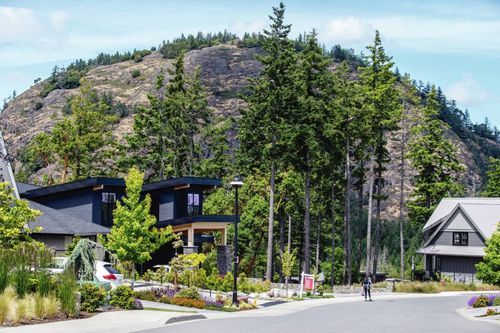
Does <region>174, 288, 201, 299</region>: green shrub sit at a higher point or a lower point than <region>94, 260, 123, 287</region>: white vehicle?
lower

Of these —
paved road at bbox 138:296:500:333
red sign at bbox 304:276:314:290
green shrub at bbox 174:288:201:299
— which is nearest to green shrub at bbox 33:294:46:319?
paved road at bbox 138:296:500:333

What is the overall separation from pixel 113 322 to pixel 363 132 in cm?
5198

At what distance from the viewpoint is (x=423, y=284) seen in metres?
66.4

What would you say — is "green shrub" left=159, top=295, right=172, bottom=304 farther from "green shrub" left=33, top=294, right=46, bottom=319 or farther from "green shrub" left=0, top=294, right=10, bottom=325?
"green shrub" left=0, top=294, right=10, bottom=325

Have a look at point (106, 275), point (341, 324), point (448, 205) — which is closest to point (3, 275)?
point (106, 275)

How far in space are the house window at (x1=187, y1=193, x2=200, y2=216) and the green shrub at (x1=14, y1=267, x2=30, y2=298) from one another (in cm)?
3112

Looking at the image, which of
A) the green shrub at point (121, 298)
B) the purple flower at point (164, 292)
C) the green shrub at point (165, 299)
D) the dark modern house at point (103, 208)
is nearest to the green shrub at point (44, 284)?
the green shrub at point (121, 298)

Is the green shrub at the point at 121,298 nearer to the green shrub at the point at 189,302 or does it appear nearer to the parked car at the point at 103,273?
the parked car at the point at 103,273

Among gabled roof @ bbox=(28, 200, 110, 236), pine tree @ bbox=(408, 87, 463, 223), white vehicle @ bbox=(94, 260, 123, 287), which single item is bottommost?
white vehicle @ bbox=(94, 260, 123, 287)

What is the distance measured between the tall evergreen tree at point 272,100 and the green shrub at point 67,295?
3729 centimetres

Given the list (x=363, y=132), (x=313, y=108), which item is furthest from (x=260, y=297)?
(x=363, y=132)

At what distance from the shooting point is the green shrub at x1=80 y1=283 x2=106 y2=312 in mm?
26938

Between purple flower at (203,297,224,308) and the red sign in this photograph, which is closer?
purple flower at (203,297,224,308)

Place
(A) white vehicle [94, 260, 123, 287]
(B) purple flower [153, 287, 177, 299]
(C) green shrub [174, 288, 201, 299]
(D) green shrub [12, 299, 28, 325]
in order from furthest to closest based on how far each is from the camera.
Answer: (C) green shrub [174, 288, 201, 299] → (B) purple flower [153, 287, 177, 299] → (A) white vehicle [94, 260, 123, 287] → (D) green shrub [12, 299, 28, 325]
